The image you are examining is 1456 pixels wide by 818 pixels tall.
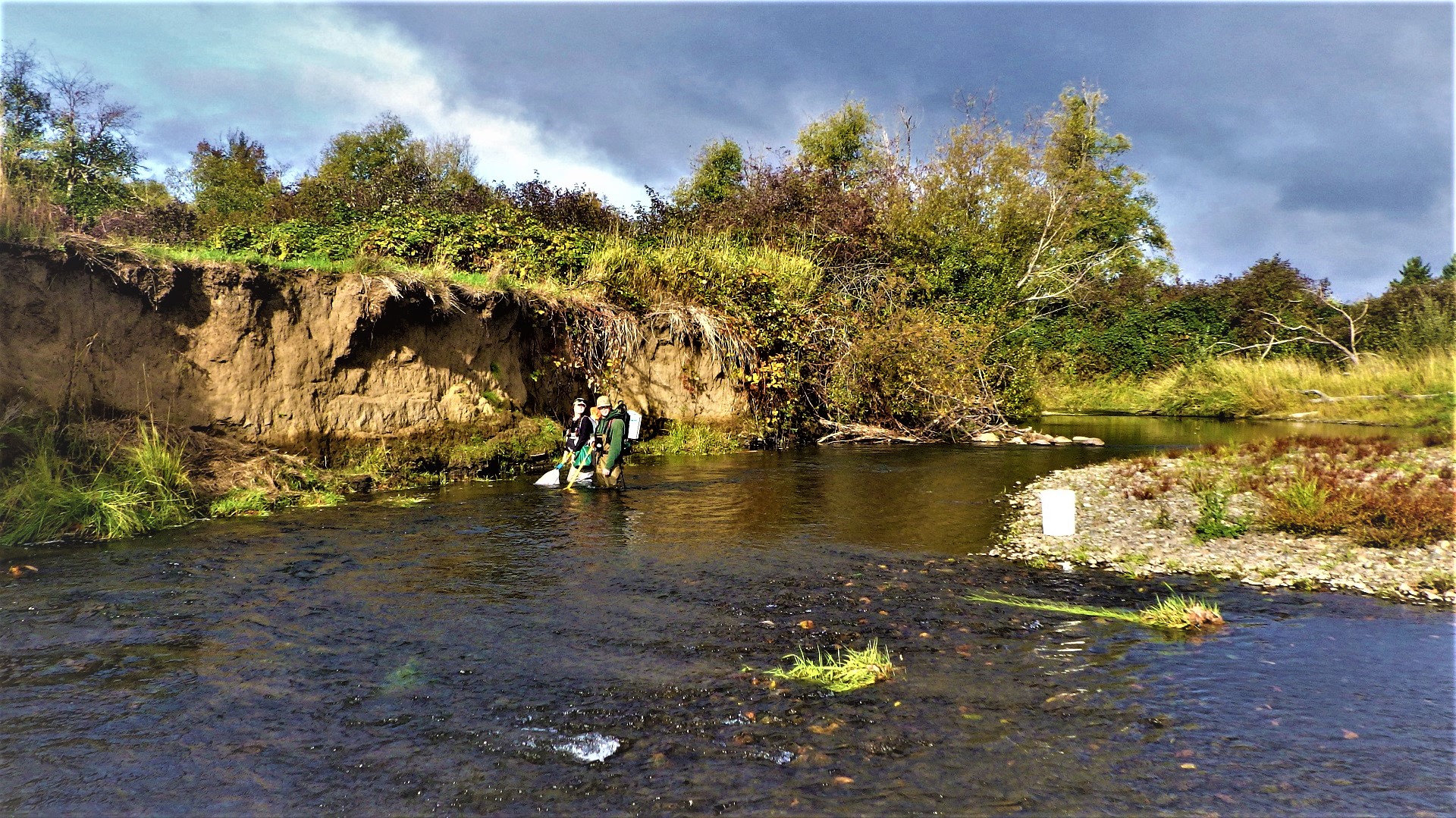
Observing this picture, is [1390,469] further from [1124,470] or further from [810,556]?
[810,556]

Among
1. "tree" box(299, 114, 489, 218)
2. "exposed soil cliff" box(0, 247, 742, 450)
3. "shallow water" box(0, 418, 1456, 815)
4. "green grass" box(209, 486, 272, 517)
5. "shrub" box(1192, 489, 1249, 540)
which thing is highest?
"tree" box(299, 114, 489, 218)

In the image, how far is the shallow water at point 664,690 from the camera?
13.1 feet

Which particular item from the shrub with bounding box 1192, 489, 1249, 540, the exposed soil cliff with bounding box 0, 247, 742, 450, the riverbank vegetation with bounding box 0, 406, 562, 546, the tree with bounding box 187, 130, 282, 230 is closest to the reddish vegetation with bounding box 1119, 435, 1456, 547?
the shrub with bounding box 1192, 489, 1249, 540

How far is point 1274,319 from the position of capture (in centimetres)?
2969

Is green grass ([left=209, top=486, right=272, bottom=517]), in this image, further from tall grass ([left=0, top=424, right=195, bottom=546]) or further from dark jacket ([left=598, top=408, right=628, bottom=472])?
dark jacket ([left=598, top=408, right=628, bottom=472])

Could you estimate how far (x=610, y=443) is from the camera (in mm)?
12523

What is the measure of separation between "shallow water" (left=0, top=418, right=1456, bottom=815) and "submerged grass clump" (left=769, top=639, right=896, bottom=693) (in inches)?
4.9

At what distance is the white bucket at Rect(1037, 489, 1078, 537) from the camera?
29.8 ft

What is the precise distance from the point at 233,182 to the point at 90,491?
3781cm

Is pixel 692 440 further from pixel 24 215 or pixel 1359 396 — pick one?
pixel 1359 396

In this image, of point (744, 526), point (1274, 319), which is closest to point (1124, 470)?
point (744, 526)

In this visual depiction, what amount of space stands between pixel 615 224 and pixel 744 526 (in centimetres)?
1488

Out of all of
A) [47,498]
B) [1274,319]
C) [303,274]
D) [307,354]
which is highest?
[1274,319]

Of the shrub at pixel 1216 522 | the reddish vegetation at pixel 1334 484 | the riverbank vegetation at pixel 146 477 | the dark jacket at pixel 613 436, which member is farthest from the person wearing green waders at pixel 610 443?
the shrub at pixel 1216 522
